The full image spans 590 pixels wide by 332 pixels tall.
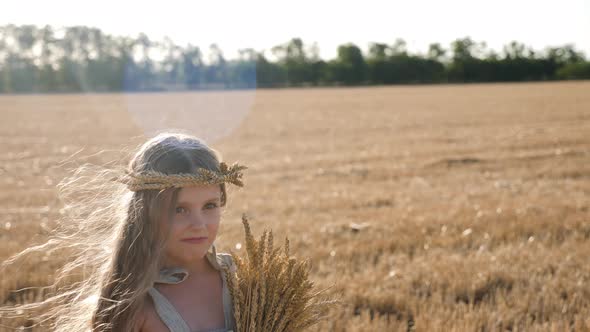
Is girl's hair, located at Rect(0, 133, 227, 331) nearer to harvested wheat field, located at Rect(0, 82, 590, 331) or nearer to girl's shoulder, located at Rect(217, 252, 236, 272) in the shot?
girl's shoulder, located at Rect(217, 252, 236, 272)

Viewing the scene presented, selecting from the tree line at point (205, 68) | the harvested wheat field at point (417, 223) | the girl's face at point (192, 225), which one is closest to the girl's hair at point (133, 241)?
the girl's face at point (192, 225)

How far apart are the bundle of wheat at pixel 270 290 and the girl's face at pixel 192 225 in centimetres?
15

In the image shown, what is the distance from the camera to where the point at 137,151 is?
7.97 feet

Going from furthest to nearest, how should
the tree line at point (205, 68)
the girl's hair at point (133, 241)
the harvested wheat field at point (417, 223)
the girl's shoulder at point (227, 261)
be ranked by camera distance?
the tree line at point (205, 68) < the harvested wheat field at point (417, 223) < the girl's shoulder at point (227, 261) < the girl's hair at point (133, 241)

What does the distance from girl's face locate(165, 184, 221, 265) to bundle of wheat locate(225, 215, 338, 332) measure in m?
0.15

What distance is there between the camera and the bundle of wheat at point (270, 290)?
7.44ft

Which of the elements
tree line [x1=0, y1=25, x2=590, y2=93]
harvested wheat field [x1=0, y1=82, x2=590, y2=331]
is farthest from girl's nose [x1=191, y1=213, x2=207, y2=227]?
tree line [x1=0, y1=25, x2=590, y2=93]

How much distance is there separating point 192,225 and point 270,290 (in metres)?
0.37

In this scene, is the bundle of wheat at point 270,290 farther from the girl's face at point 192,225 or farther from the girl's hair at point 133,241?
the girl's hair at point 133,241

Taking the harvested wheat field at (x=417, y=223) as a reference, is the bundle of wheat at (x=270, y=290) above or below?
above

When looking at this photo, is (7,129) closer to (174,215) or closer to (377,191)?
(377,191)

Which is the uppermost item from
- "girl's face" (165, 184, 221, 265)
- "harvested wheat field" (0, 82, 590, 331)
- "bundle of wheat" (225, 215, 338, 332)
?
"girl's face" (165, 184, 221, 265)

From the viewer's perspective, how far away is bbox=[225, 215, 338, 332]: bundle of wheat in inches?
89.3

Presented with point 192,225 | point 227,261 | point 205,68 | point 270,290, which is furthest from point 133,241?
point 205,68
